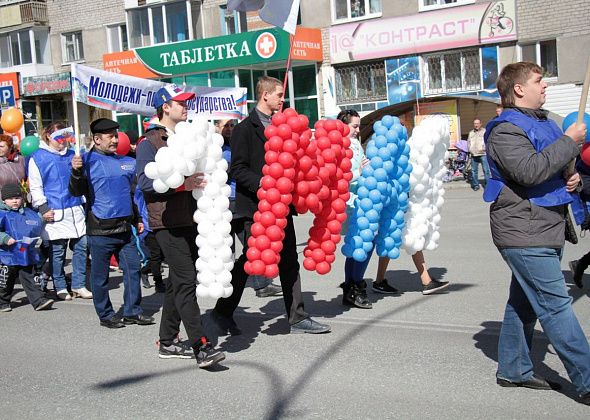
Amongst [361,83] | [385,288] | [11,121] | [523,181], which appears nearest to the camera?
[523,181]

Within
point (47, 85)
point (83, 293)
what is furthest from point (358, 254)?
point (47, 85)

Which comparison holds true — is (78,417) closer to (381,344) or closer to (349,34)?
(381,344)

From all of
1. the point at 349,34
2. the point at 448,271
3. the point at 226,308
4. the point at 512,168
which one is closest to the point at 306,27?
the point at 349,34

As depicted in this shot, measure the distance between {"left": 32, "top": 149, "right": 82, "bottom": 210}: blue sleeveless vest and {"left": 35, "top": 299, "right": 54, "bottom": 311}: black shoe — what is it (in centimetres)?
110

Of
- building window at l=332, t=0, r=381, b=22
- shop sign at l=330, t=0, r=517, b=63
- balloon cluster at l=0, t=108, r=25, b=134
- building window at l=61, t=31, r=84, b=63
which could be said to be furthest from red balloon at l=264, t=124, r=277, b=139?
building window at l=61, t=31, r=84, b=63

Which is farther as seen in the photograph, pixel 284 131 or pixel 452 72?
pixel 452 72

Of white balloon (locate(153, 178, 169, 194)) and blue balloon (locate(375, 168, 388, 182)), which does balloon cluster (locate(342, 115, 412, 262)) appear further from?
white balloon (locate(153, 178, 169, 194))

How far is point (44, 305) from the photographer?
8.61 metres

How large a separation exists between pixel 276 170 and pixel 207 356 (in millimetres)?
1477

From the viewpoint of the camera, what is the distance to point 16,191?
8.91 m

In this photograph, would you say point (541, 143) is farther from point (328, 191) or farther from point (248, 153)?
point (248, 153)

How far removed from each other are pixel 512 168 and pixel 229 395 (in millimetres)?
2348

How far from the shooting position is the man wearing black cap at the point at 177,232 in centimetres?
583

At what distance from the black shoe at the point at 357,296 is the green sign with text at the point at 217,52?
20.2 m
